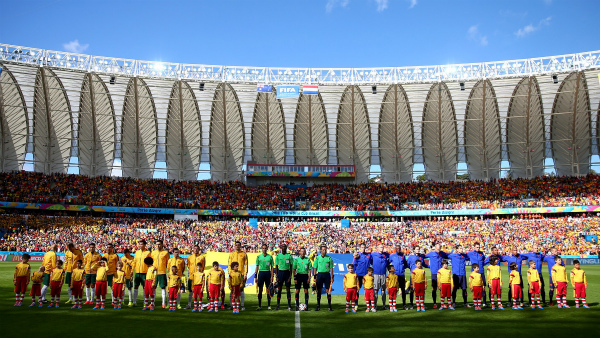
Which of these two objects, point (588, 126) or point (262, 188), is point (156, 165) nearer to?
point (262, 188)

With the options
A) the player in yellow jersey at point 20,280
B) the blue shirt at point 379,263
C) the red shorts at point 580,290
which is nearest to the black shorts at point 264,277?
the blue shirt at point 379,263

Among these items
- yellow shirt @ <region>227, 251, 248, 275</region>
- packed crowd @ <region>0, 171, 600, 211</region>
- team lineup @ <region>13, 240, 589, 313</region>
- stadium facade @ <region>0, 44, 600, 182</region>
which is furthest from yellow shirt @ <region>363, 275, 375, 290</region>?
packed crowd @ <region>0, 171, 600, 211</region>

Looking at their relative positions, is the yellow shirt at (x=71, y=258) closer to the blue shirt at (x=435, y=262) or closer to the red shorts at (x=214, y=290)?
the red shorts at (x=214, y=290)

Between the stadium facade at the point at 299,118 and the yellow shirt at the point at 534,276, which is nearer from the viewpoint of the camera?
the yellow shirt at the point at 534,276

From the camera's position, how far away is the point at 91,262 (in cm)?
1421

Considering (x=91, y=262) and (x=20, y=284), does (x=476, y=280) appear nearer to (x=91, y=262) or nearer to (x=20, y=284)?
(x=91, y=262)

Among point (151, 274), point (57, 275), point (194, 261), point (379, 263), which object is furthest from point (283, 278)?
point (57, 275)

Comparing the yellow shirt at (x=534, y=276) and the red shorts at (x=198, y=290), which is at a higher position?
the yellow shirt at (x=534, y=276)

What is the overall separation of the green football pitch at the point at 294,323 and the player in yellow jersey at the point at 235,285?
0.34 metres

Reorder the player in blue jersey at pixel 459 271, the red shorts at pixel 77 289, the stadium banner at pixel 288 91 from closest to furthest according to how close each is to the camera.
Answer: the red shorts at pixel 77 289
the player in blue jersey at pixel 459 271
the stadium banner at pixel 288 91

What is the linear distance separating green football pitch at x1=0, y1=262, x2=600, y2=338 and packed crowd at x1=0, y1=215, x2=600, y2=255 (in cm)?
2494

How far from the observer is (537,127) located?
53.2m

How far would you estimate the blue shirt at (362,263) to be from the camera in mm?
14352

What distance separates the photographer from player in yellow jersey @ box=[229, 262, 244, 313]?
42.8ft
